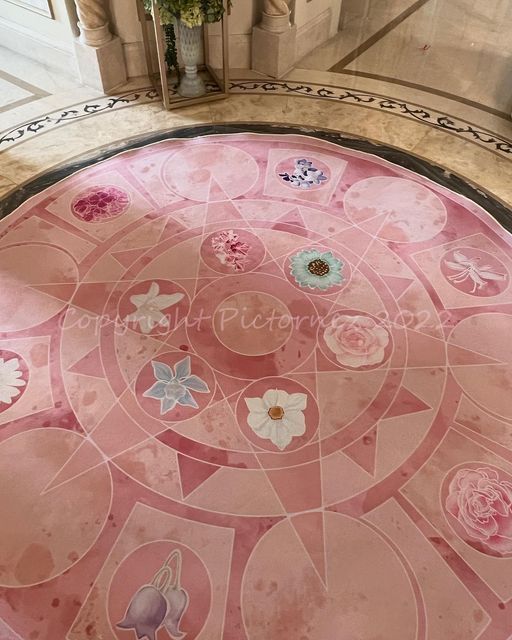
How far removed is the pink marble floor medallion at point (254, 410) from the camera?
1.83 metres

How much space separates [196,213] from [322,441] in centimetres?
160

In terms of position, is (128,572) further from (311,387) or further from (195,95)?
(195,95)

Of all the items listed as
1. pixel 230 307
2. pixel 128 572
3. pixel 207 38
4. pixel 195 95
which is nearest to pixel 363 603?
pixel 128 572

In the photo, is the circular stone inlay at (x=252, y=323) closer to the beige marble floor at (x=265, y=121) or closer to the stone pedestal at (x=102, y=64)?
the beige marble floor at (x=265, y=121)

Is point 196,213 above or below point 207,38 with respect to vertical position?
below

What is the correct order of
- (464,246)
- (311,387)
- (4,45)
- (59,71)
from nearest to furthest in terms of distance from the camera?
(311,387)
(464,246)
(59,71)
(4,45)

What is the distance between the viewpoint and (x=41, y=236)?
3014 mm

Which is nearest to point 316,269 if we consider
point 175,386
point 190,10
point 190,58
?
point 175,386

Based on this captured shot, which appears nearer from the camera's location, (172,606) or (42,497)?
(172,606)

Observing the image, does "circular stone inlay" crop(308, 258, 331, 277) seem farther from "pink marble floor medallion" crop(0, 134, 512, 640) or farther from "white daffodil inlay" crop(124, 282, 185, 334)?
"white daffodil inlay" crop(124, 282, 185, 334)

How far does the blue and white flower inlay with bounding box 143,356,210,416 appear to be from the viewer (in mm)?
2314

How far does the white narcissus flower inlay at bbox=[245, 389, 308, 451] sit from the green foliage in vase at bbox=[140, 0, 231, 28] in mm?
2588

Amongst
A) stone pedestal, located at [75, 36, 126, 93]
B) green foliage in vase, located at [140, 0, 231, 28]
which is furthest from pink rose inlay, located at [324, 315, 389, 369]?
stone pedestal, located at [75, 36, 126, 93]

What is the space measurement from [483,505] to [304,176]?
220 centimetres
